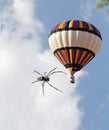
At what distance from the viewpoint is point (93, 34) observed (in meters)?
48.2

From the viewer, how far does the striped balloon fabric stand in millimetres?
47469

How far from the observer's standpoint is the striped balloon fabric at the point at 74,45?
1869 inches

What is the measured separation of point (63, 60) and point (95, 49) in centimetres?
360

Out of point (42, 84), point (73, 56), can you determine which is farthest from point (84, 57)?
point (42, 84)

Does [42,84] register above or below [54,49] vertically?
below

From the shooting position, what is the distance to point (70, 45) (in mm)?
47562

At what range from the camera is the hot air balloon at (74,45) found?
47.5 m

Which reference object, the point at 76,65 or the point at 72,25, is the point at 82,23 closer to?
the point at 72,25

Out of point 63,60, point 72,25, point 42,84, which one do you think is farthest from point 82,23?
point 42,84

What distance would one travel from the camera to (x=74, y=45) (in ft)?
156

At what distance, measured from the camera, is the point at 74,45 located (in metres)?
47.6

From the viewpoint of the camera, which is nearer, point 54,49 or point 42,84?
point 42,84

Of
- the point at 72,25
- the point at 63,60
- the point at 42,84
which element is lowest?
the point at 42,84

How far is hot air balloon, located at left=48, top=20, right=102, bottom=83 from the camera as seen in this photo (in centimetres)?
4747
